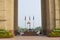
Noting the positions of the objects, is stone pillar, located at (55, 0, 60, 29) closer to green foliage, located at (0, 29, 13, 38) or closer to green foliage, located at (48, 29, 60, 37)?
green foliage, located at (48, 29, 60, 37)

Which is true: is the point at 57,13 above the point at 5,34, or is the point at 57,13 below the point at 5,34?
above

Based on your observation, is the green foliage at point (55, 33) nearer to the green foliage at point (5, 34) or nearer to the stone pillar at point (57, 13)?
the stone pillar at point (57, 13)

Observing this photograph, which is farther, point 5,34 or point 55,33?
point 55,33

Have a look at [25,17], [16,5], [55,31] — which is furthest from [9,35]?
[25,17]

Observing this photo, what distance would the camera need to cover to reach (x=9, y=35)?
53.7 feet

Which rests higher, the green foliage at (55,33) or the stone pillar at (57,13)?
the stone pillar at (57,13)

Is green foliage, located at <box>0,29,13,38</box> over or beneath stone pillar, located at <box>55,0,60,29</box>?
beneath

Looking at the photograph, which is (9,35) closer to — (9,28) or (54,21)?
(9,28)

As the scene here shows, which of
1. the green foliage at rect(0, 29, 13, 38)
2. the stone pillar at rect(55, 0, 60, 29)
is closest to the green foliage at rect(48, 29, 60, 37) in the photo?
the stone pillar at rect(55, 0, 60, 29)

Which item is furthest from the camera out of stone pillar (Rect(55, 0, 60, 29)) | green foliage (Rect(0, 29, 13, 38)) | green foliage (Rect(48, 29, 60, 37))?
stone pillar (Rect(55, 0, 60, 29))

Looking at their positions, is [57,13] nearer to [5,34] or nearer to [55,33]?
[55,33]

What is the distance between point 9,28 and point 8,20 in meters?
0.84

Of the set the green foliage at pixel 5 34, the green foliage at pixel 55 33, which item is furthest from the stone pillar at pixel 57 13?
the green foliage at pixel 5 34

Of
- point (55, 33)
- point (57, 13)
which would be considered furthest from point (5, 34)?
point (57, 13)
